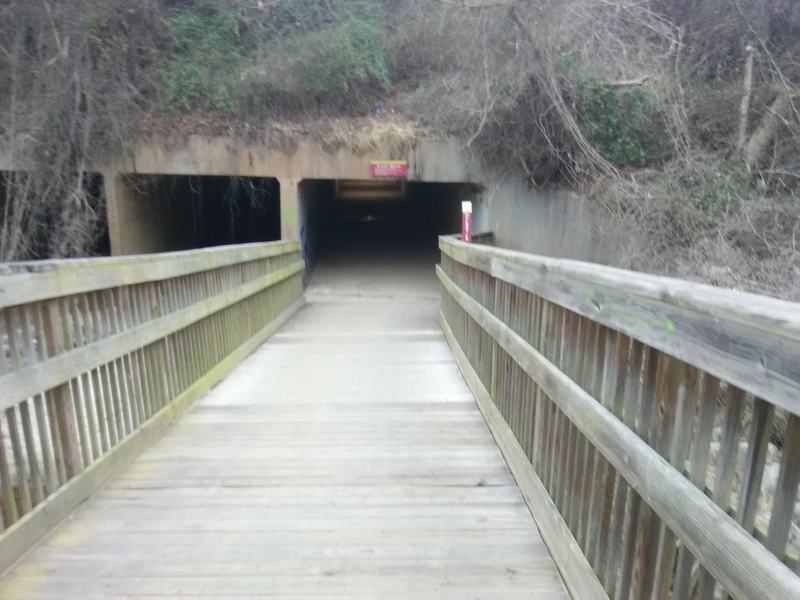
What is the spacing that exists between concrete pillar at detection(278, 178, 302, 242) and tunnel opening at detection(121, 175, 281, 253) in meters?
1.98

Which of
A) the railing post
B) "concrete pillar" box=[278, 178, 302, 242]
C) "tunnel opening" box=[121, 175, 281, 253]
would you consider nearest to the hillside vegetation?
"tunnel opening" box=[121, 175, 281, 253]

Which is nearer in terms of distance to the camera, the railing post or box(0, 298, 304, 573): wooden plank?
box(0, 298, 304, 573): wooden plank

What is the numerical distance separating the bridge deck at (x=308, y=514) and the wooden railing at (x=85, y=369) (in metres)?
0.14

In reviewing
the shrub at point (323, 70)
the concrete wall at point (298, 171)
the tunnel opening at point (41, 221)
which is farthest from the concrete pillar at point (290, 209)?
the tunnel opening at point (41, 221)

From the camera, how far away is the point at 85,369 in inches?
92.0

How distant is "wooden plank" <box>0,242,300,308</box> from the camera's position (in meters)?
1.96

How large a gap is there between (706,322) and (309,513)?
1.87m

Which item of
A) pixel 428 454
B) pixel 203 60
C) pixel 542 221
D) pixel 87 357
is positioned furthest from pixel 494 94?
pixel 87 357

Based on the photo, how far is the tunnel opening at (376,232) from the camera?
12.7 meters

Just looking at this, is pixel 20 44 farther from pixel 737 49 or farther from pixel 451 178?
pixel 737 49

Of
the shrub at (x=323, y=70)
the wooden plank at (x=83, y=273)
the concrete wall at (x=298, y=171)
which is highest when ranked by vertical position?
the shrub at (x=323, y=70)

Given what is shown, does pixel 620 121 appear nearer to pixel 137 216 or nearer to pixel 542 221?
pixel 542 221

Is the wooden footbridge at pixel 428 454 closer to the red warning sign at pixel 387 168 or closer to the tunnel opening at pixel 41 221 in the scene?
the red warning sign at pixel 387 168

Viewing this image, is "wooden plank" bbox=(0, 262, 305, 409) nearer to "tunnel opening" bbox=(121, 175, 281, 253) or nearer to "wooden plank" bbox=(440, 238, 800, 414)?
"wooden plank" bbox=(440, 238, 800, 414)
